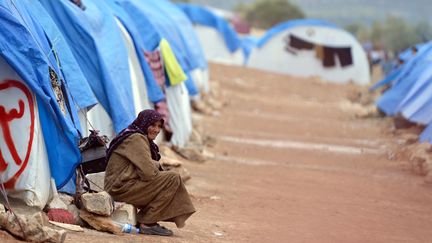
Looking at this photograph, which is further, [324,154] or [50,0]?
[324,154]

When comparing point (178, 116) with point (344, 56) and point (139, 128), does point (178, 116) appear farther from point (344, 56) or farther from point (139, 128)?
point (344, 56)

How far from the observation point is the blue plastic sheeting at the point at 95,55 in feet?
32.2

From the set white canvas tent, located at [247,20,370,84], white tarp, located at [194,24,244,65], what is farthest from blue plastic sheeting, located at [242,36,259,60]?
white canvas tent, located at [247,20,370,84]

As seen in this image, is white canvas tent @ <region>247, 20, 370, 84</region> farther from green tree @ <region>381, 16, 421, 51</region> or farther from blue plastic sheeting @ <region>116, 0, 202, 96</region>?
green tree @ <region>381, 16, 421, 51</region>

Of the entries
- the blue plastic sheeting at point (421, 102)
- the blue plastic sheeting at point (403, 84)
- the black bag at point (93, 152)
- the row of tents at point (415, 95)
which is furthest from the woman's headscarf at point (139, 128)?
the blue plastic sheeting at point (403, 84)

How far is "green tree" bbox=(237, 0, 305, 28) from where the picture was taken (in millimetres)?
72500

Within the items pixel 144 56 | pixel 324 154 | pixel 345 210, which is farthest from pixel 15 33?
pixel 324 154

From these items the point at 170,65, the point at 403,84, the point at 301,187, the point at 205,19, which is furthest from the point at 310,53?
the point at 301,187

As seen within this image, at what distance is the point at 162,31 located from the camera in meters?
16.4

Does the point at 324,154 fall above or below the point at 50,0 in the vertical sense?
below

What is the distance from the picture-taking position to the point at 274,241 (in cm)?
784

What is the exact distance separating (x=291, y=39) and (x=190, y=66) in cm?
2103

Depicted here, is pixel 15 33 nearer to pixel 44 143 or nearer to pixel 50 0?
pixel 44 143

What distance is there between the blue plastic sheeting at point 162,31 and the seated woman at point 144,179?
22.1 ft
